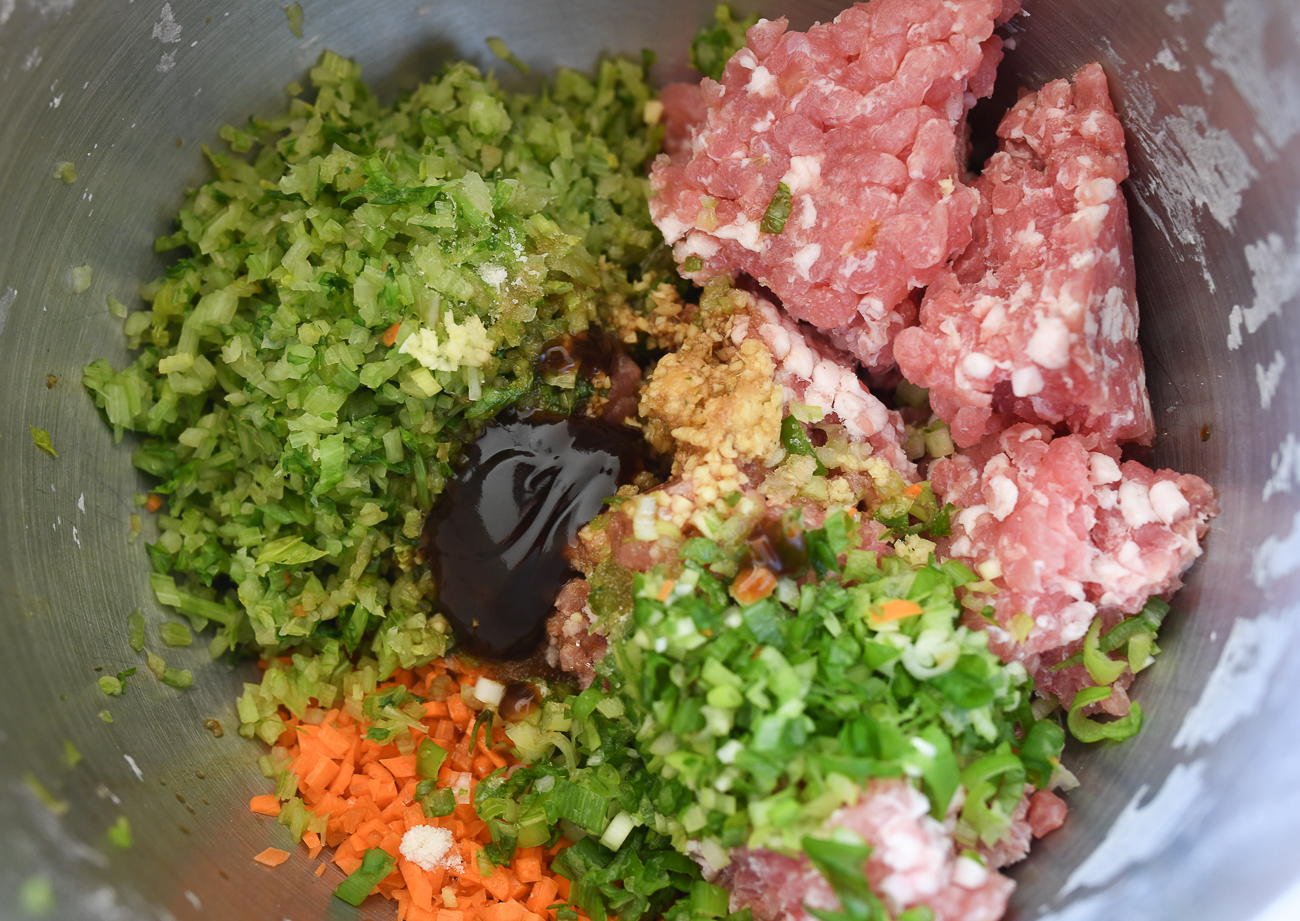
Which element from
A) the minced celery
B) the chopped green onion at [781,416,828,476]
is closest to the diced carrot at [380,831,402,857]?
the minced celery

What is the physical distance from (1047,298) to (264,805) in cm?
202

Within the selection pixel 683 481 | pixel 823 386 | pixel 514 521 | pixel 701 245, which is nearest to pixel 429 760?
pixel 514 521

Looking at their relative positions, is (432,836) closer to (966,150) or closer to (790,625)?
(790,625)

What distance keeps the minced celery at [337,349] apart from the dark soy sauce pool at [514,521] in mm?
67

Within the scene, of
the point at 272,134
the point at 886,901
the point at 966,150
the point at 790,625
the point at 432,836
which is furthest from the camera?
the point at 272,134

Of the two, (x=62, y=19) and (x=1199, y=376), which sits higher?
(x=62, y=19)

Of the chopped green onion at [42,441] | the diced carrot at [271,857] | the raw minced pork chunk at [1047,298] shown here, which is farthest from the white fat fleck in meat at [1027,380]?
the chopped green onion at [42,441]

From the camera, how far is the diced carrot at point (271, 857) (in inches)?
74.0

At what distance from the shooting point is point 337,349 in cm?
197

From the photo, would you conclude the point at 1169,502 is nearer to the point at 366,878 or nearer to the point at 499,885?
the point at 499,885

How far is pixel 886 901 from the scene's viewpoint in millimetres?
1480

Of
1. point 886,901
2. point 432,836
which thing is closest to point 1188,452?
point 886,901

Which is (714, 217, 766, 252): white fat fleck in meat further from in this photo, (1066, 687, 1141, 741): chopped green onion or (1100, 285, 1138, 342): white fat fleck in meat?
(1066, 687, 1141, 741): chopped green onion

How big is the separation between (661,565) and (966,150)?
1.25 metres
